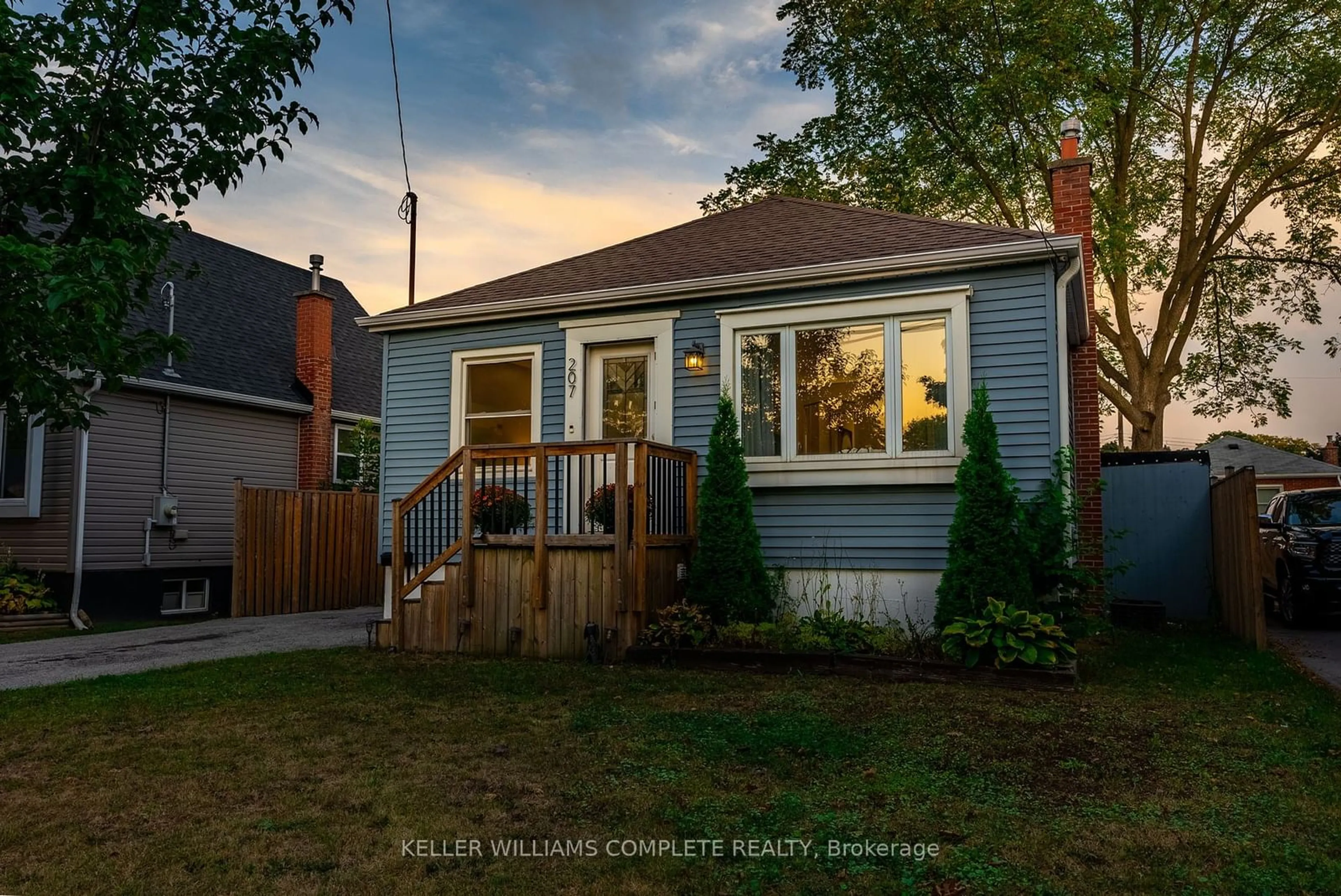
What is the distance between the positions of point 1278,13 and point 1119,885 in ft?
61.1

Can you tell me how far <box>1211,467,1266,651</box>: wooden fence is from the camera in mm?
7312

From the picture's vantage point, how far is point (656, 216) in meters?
15.0

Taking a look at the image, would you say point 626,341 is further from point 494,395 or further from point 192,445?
point 192,445

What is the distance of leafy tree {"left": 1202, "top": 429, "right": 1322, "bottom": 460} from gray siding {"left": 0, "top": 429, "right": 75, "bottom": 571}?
44.8 meters

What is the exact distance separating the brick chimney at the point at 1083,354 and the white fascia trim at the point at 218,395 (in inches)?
452

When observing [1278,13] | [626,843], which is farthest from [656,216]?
[626,843]

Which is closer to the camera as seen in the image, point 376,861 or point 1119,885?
point 1119,885

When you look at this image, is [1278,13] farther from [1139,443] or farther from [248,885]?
[248,885]

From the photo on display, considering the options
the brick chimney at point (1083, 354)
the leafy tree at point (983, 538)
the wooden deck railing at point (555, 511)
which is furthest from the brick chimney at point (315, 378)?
the leafy tree at point (983, 538)

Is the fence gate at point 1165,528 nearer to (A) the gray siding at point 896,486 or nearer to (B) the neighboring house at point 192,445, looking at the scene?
(A) the gray siding at point 896,486

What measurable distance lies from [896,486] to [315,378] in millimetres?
10896

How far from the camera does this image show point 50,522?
36.9 ft

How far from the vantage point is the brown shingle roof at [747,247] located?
→ 7.96 metres

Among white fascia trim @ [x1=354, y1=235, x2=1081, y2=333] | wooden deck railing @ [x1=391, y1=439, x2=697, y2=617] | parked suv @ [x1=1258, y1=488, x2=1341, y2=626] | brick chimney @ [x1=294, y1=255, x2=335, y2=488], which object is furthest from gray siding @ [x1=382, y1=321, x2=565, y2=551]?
parked suv @ [x1=1258, y1=488, x2=1341, y2=626]
